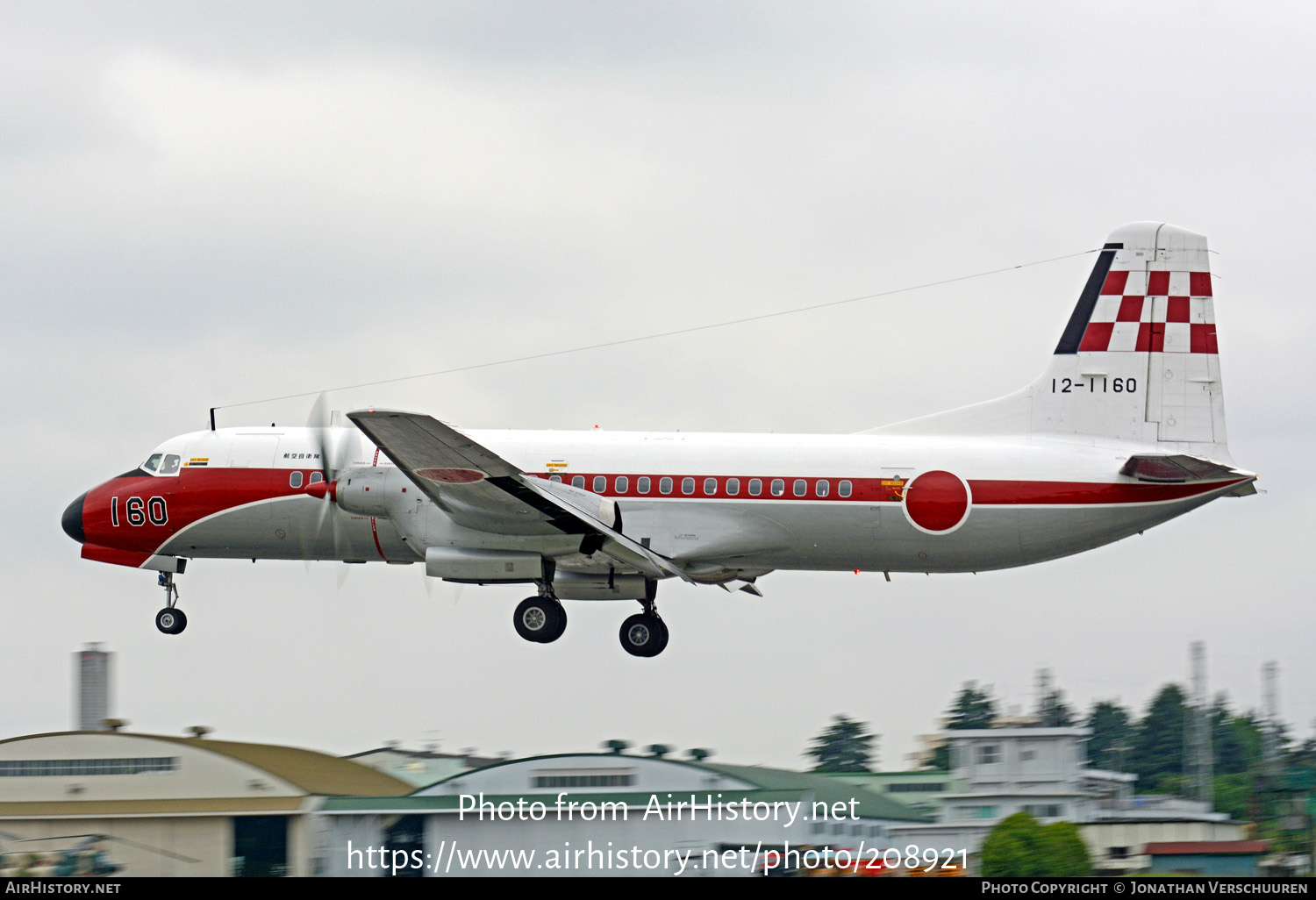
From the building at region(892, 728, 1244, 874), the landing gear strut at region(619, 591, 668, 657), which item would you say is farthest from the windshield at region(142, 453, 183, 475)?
the building at region(892, 728, 1244, 874)

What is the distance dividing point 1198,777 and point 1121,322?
1645 cm

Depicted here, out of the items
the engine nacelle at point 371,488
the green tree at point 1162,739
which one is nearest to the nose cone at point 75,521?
the engine nacelle at point 371,488

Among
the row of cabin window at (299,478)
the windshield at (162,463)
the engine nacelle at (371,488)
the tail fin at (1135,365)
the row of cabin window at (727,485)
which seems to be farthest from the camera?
the windshield at (162,463)

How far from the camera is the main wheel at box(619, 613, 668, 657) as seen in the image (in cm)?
2638

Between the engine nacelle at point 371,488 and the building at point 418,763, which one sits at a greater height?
the engine nacelle at point 371,488

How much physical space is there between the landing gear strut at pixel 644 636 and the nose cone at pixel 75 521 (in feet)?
33.1

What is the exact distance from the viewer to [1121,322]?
2591 centimetres

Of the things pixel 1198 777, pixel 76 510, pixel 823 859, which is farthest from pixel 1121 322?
pixel 76 510

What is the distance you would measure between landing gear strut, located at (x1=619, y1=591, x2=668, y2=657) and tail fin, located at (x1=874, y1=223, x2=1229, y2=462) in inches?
205

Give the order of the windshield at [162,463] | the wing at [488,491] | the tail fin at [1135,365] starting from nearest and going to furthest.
Answer: the wing at [488,491]
the tail fin at [1135,365]
the windshield at [162,463]

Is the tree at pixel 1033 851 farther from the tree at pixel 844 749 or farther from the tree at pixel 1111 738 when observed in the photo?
the tree at pixel 1111 738

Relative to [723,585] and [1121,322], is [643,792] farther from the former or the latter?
[1121,322]

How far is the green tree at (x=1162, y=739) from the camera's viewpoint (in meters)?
42.2

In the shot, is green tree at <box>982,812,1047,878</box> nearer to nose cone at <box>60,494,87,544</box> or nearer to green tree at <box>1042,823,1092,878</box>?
green tree at <box>1042,823,1092,878</box>
